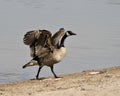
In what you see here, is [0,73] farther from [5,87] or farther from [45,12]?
[45,12]

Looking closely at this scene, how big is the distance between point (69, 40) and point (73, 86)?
9876 mm

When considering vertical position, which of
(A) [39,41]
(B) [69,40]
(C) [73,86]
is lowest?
(C) [73,86]

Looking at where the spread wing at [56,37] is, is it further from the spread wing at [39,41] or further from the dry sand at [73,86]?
the dry sand at [73,86]

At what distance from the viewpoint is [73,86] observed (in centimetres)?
1195

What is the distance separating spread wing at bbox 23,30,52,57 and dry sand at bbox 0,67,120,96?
27.5 inches

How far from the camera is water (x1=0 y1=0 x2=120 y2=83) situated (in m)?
17.0

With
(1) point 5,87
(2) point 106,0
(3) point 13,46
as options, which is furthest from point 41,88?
(2) point 106,0

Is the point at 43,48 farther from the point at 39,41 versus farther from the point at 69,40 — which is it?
the point at 69,40

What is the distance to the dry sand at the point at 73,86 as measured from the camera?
34.4 feet

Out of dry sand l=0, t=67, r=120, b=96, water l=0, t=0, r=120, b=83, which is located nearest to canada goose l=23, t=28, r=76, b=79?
dry sand l=0, t=67, r=120, b=96

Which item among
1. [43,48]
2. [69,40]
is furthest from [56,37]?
[69,40]

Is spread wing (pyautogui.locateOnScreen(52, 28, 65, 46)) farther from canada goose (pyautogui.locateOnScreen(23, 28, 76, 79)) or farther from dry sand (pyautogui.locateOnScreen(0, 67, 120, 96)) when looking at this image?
dry sand (pyautogui.locateOnScreen(0, 67, 120, 96))

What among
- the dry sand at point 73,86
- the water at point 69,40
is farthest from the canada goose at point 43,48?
the water at point 69,40

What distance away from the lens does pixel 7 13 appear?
28531mm
